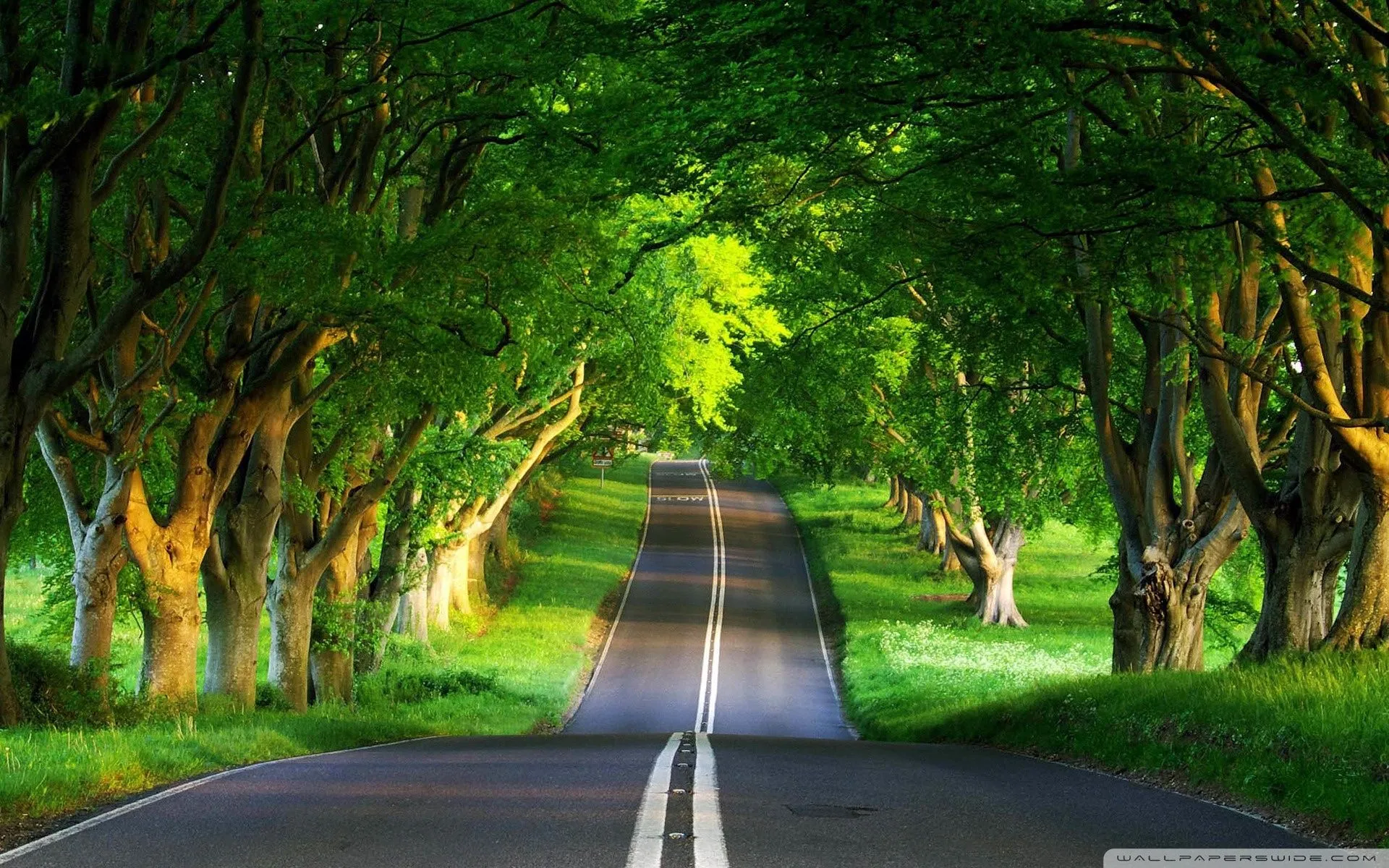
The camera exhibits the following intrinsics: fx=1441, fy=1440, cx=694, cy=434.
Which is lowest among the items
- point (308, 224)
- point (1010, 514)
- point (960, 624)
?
point (960, 624)

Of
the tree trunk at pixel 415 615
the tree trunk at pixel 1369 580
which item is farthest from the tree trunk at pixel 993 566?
the tree trunk at pixel 1369 580

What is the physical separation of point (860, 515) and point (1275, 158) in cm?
5333

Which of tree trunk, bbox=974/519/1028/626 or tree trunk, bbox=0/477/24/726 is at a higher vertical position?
tree trunk, bbox=0/477/24/726

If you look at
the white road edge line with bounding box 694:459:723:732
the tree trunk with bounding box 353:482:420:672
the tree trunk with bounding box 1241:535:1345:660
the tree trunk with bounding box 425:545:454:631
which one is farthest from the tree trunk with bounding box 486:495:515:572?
the tree trunk with bounding box 1241:535:1345:660

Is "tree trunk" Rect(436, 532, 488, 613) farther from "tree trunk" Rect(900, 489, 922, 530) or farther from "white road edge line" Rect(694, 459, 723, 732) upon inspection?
"tree trunk" Rect(900, 489, 922, 530)

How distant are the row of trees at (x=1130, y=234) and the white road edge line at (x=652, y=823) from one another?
4.84m

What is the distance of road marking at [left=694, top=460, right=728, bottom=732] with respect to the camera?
29.7 m

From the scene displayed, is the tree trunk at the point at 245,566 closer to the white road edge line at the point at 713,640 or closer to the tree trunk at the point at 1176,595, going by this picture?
the white road edge line at the point at 713,640

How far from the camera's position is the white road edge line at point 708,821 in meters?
6.42

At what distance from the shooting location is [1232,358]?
13.4 m

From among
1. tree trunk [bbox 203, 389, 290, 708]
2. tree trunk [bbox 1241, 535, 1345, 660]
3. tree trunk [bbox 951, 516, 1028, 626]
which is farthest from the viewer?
tree trunk [bbox 951, 516, 1028, 626]

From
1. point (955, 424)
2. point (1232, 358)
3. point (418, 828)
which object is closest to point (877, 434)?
point (955, 424)

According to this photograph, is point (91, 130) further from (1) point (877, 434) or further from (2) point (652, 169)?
(1) point (877, 434)

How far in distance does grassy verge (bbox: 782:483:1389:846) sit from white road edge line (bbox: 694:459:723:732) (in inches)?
121
